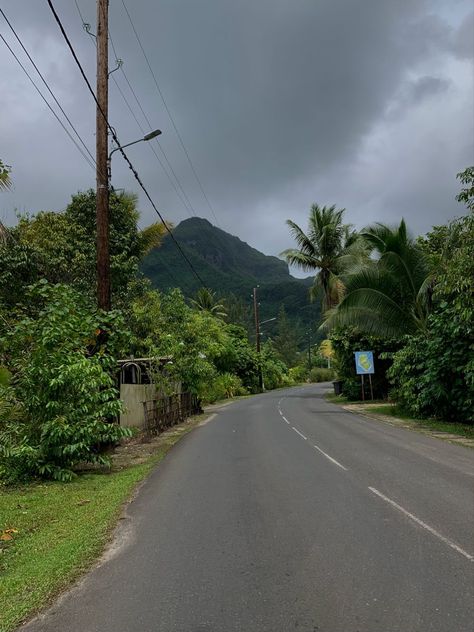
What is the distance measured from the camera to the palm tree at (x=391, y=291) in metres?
22.1

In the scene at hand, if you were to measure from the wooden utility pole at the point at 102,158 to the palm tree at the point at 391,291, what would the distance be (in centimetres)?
1289

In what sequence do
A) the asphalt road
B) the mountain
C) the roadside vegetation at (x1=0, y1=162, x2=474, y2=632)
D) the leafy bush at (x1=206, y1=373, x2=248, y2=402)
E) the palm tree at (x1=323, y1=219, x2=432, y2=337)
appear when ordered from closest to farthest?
the asphalt road, the roadside vegetation at (x1=0, y1=162, x2=474, y2=632), the palm tree at (x1=323, y1=219, x2=432, y2=337), the leafy bush at (x1=206, y1=373, x2=248, y2=402), the mountain

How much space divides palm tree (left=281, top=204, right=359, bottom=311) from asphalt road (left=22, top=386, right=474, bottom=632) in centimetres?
2959

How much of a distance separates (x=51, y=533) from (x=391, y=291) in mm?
18823

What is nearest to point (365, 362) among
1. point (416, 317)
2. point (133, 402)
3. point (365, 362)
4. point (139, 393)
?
point (365, 362)

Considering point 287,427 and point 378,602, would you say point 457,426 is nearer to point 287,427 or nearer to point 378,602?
point 287,427

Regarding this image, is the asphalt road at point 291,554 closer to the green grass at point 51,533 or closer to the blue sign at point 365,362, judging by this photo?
the green grass at point 51,533

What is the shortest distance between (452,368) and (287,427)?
5.78 metres

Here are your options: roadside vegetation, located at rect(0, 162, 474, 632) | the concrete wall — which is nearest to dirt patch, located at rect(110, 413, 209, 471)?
roadside vegetation, located at rect(0, 162, 474, 632)

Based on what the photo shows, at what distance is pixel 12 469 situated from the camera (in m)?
9.98

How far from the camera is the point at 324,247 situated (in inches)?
1550

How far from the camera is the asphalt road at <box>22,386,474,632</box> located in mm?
3959

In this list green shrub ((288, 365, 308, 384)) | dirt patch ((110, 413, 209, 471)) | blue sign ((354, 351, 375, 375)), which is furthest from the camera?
green shrub ((288, 365, 308, 384))

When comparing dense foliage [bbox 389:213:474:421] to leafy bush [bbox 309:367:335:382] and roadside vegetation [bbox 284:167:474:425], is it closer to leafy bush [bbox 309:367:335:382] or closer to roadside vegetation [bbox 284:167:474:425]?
roadside vegetation [bbox 284:167:474:425]
